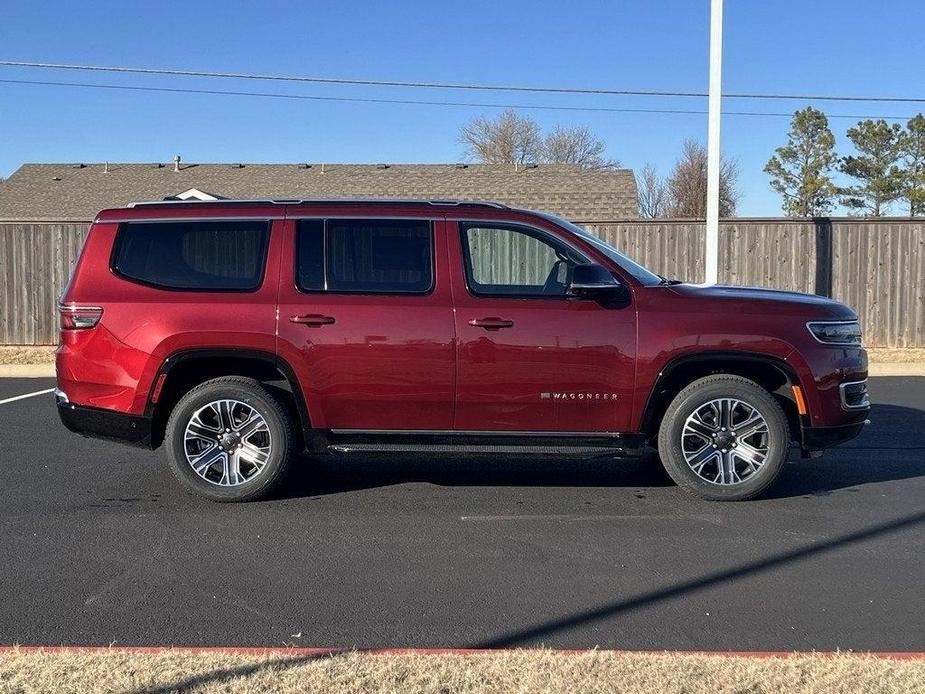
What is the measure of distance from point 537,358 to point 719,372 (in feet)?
4.18

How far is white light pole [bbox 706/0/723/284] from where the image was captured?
44.2 ft

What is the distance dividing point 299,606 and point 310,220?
2.83 metres

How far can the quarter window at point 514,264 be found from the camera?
607 centimetres

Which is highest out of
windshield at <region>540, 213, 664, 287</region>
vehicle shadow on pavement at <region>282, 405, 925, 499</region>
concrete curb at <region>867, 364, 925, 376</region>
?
windshield at <region>540, 213, 664, 287</region>

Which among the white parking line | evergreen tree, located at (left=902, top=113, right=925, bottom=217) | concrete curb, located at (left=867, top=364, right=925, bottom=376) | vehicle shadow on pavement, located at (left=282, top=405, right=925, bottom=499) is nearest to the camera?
vehicle shadow on pavement, located at (left=282, top=405, right=925, bottom=499)

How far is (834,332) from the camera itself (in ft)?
19.7

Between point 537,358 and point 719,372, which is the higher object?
point 537,358

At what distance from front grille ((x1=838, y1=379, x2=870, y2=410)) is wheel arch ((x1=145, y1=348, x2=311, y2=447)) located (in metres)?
3.54

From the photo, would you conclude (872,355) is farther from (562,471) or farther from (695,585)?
(695,585)

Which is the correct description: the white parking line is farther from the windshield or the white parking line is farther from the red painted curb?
the red painted curb

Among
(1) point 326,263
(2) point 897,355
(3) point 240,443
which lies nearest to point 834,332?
(1) point 326,263

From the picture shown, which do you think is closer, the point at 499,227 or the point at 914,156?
the point at 499,227

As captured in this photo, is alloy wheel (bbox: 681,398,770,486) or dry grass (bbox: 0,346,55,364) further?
dry grass (bbox: 0,346,55,364)

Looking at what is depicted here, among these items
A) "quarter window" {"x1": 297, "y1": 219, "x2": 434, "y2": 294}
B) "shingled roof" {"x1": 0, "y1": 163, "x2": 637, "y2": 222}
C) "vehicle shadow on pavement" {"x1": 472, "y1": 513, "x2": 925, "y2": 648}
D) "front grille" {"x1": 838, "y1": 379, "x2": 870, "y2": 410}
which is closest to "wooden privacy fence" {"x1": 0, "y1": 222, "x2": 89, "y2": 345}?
"shingled roof" {"x1": 0, "y1": 163, "x2": 637, "y2": 222}
